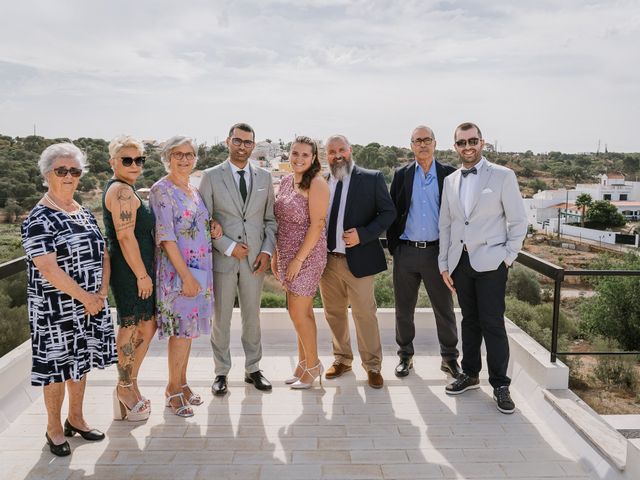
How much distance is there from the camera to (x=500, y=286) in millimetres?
3127

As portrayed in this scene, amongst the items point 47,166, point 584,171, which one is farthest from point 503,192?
point 584,171

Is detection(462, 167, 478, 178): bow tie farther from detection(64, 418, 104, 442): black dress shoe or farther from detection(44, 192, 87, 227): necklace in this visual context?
detection(64, 418, 104, 442): black dress shoe

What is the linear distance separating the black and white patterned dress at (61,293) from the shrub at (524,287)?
2473 centimetres

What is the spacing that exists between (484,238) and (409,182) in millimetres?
684

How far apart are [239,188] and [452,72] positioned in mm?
10516

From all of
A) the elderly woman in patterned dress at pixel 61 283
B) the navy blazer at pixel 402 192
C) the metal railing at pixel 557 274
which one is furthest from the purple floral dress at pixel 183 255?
the metal railing at pixel 557 274

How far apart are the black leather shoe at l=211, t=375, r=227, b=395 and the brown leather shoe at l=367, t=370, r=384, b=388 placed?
3.00 feet

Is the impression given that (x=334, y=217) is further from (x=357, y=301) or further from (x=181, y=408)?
(x=181, y=408)

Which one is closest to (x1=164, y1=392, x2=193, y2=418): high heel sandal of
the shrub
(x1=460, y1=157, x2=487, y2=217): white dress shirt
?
(x1=460, y1=157, x2=487, y2=217): white dress shirt

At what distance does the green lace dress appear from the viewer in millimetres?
2754

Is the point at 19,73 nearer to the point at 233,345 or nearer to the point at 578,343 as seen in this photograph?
the point at 233,345

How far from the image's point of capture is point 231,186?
10.6ft

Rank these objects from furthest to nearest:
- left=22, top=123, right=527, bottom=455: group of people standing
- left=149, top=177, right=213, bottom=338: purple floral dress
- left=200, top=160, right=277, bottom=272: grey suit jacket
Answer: left=200, top=160, right=277, bottom=272: grey suit jacket → left=149, top=177, right=213, bottom=338: purple floral dress → left=22, top=123, right=527, bottom=455: group of people standing

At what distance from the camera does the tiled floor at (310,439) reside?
2.46 meters
